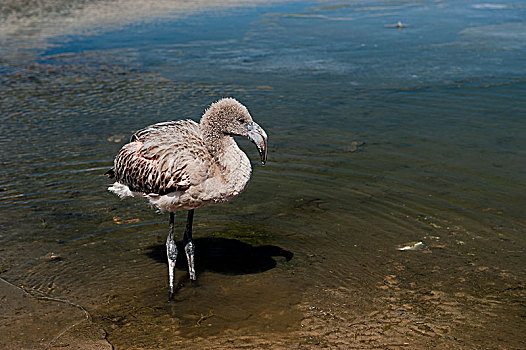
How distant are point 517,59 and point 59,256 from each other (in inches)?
447

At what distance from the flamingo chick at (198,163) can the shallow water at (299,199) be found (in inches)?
31.6

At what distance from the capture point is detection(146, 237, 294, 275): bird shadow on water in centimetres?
641

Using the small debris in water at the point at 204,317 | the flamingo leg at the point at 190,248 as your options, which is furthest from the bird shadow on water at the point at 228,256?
the small debris in water at the point at 204,317

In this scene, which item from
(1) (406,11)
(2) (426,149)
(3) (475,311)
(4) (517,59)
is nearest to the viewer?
(3) (475,311)

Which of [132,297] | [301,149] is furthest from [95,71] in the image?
[132,297]

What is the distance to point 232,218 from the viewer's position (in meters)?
7.45

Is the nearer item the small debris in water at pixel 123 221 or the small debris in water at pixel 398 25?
the small debris in water at pixel 123 221

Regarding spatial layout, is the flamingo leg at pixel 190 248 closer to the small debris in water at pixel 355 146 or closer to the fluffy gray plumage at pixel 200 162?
the fluffy gray plumage at pixel 200 162

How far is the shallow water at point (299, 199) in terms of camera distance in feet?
18.0

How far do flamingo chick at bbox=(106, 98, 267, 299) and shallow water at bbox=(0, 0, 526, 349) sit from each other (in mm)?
A: 803

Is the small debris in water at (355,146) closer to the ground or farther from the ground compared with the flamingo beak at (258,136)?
closer to the ground

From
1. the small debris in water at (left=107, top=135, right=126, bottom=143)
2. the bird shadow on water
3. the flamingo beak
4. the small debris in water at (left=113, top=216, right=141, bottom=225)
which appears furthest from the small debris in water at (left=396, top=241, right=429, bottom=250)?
the small debris in water at (left=107, top=135, right=126, bottom=143)

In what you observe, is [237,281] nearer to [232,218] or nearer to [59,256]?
[232,218]

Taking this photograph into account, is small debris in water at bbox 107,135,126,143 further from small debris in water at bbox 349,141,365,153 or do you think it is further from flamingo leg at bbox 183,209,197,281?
flamingo leg at bbox 183,209,197,281
